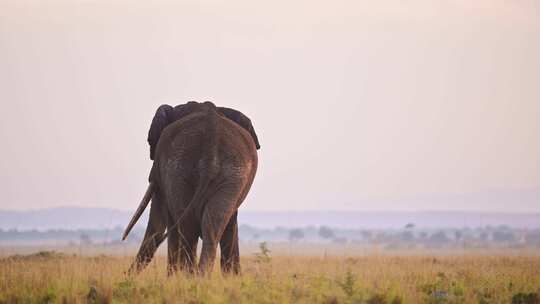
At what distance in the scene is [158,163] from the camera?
765 inches

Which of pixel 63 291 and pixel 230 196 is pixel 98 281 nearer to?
pixel 63 291

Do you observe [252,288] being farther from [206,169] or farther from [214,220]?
[206,169]

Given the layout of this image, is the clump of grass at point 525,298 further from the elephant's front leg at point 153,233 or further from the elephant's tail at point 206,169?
the elephant's front leg at point 153,233

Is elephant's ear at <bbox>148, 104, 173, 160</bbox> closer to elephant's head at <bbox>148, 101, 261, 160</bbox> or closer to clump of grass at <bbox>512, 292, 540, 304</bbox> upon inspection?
elephant's head at <bbox>148, 101, 261, 160</bbox>

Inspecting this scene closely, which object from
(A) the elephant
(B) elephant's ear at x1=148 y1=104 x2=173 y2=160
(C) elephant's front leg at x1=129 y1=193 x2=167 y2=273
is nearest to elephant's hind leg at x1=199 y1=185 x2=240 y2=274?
(A) the elephant

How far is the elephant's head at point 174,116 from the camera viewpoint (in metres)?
20.1

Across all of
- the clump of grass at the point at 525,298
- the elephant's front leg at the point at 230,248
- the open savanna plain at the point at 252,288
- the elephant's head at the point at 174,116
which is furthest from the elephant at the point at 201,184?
Result: the clump of grass at the point at 525,298

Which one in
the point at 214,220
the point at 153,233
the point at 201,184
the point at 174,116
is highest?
the point at 174,116

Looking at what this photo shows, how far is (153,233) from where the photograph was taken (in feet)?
65.8

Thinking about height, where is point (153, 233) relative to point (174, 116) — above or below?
below

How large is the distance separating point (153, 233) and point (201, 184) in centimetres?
227

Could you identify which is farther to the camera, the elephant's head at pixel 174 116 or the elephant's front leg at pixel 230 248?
the elephant's head at pixel 174 116

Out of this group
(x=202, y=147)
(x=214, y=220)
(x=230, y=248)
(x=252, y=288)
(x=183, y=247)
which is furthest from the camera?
(x=230, y=248)

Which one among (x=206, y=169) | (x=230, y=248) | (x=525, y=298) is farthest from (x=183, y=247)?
(x=525, y=298)
